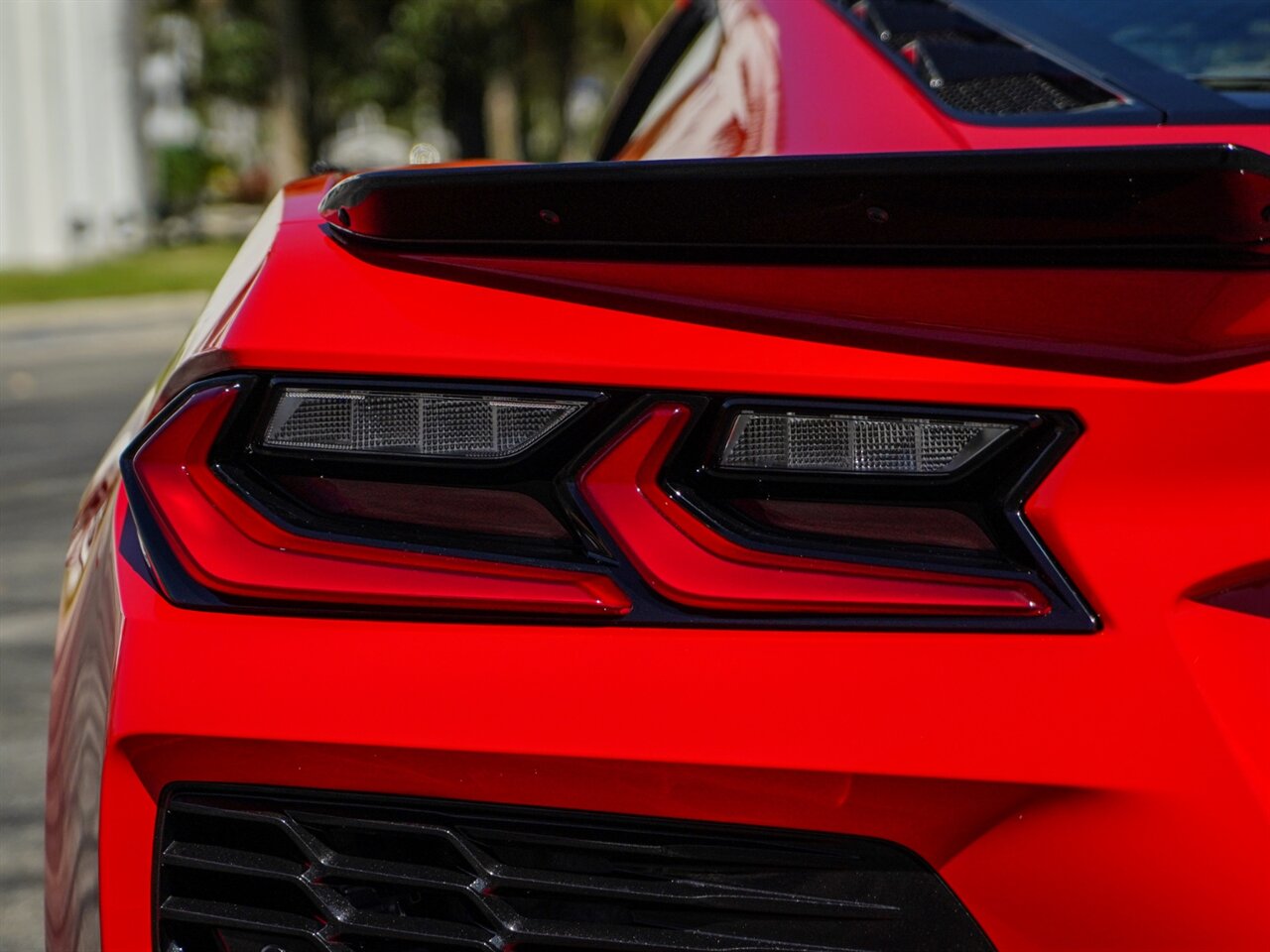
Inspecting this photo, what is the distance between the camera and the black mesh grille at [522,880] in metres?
1.22

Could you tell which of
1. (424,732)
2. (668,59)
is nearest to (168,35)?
(668,59)

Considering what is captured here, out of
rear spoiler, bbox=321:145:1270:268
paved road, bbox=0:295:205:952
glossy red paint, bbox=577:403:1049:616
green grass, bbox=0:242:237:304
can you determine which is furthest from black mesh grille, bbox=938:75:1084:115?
green grass, bbox=0:242:237:304

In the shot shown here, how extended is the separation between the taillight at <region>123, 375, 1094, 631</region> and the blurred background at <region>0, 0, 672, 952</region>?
1189 mm

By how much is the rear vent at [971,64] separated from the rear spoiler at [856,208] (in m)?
0.64

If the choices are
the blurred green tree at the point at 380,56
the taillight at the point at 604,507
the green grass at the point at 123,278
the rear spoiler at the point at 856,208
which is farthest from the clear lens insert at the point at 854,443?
the blurred green tree at the point at 380,56

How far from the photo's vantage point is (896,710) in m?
1.15

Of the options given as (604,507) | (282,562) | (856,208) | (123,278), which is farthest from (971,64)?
(123,278)

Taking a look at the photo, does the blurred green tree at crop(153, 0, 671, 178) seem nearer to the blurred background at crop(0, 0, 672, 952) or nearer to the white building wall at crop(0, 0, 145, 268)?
the blurred background at crop(0, 0, 672, 952)

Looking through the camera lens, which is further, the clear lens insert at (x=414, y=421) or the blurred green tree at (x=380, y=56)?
the blurred green tree at (x=380, y=56)

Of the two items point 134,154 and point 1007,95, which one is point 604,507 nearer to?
point 1007,95

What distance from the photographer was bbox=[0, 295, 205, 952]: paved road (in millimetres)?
3109

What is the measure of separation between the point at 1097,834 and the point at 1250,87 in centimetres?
118

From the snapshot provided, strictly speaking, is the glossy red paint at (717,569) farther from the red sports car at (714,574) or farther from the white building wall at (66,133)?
the white building wall at (66,133)

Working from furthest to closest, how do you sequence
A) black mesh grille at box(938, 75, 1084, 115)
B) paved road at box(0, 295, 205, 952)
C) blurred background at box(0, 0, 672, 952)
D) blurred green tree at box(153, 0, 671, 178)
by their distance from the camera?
blurred green tree at box(153, 0, 671, 178) < blurred background at box(0, 0, 672, 952) < paved road at box(0, 295, 205, 952) < black mesh grille at box(938, 75, 1084, 115)
